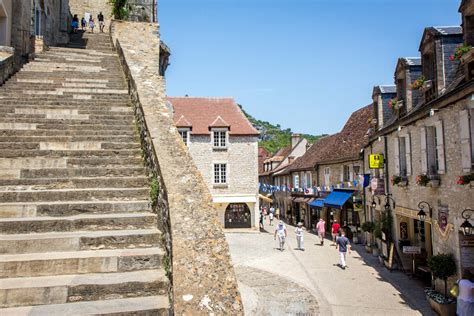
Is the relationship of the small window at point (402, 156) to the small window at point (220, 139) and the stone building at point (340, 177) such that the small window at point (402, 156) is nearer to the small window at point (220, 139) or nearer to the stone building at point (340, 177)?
the stone building at point (340, 177)

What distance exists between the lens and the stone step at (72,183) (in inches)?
201

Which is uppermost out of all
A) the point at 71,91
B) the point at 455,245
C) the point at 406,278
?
the point at 71,91

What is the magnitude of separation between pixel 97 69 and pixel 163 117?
737cm

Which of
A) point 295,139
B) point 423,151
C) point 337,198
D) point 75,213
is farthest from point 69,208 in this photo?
point 295,139

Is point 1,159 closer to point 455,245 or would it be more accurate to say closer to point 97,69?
point 97,69

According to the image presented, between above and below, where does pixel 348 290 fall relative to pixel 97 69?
below

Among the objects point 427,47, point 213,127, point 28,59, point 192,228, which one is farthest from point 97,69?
point 213,127

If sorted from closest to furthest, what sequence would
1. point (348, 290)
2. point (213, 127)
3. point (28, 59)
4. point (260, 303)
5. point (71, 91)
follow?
point (71, 91)
point (260, 303)
point (348, 290)
point (28, 59)
point (213, 127)

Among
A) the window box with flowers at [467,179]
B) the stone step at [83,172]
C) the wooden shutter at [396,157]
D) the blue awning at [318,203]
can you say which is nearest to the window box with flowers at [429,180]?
the window box with flowers at [467,179]

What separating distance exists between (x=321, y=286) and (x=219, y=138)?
1746 cm

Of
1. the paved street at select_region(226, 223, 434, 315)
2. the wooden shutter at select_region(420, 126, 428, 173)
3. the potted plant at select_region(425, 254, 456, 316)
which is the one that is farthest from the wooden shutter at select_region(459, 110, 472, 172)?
the paved street at select_region(226, 223, 434, 315)

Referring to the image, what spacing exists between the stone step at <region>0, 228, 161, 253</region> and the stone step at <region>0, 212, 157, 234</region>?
0.10 meters

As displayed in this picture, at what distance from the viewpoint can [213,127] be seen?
27.7 m

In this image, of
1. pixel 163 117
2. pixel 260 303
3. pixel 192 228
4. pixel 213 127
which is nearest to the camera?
pixel 192 228
